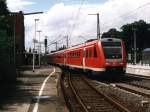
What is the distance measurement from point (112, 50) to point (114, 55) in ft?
1.23

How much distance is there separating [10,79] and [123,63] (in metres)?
7.98

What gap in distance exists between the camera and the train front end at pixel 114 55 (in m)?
33.0

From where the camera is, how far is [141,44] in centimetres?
13038

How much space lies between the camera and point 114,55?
33.5 m

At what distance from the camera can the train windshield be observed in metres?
33.3

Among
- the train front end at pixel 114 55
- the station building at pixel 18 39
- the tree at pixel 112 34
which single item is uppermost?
the tree at pixel 112 34

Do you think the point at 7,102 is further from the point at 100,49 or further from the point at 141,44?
the point at 141,44

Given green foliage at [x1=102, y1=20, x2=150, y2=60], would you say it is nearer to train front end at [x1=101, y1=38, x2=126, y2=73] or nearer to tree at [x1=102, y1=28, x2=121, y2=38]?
tree at [x1=102, y1=28, x2=121, y2=38]

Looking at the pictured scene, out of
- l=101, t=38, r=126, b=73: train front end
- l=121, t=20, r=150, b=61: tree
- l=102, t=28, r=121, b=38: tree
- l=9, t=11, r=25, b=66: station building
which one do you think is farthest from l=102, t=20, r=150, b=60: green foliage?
l=101, t=38, r=126, b=73: train front end

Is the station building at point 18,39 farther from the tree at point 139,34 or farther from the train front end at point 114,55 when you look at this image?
the tree at point 139,34

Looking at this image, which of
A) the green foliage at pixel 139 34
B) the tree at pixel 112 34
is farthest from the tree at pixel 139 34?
the tree at pixel 112 34

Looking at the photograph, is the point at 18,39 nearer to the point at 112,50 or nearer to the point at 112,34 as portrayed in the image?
the point at 112,34

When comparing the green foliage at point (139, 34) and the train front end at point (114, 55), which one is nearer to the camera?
the train front end at point (114, 55)

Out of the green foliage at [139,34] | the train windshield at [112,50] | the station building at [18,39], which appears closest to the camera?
the train windshield at [112,50]
